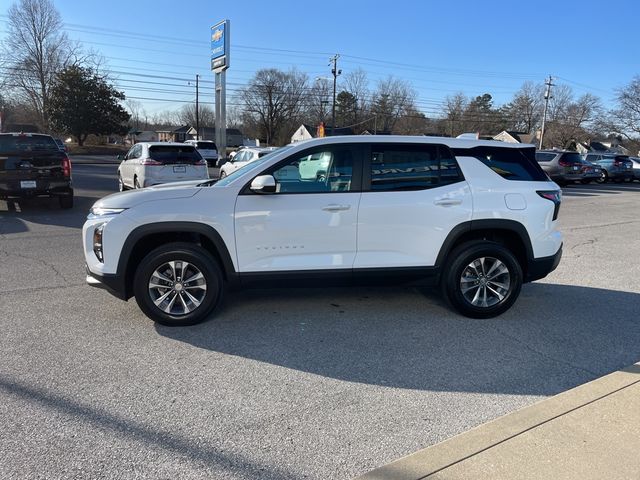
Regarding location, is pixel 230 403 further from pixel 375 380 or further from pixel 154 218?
pixel 154 218

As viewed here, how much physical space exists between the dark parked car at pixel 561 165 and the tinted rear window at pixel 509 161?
1933 cm

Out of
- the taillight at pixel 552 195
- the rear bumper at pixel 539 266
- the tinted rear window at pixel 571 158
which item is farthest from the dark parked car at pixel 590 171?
the rear bumper at pixel 539 266

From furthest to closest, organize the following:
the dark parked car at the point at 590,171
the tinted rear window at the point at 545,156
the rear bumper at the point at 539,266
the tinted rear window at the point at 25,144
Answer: the dark parked car at the point at 590,171 < the tinted rear window at the point at 545,156 < the tinted rear window at the point at 25,144 < the rear bumper at the point at 539,266

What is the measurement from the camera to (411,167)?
188 inches

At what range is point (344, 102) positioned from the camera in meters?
86.4

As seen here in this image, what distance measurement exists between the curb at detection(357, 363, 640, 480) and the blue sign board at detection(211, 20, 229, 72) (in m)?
26.5

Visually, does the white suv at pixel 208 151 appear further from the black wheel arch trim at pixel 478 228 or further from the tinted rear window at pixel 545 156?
the black wheel arch trim at pixel 478 228

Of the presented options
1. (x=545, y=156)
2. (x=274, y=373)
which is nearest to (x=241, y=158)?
(x=545, y=156)

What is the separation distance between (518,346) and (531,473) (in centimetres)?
192

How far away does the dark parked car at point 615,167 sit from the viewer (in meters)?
27.9

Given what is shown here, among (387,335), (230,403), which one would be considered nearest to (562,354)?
(387,335)

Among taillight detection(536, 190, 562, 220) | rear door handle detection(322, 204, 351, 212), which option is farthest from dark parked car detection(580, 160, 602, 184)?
rear door handle detection(322, 204, 351, 212)

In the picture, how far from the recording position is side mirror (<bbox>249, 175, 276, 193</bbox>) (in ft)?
14.0

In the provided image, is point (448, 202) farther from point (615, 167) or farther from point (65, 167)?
point (615, 167)
